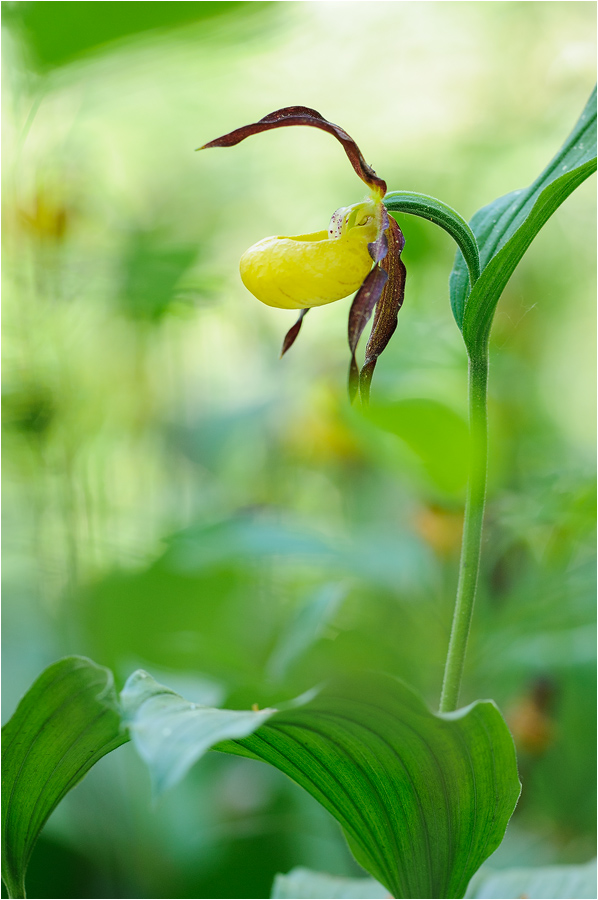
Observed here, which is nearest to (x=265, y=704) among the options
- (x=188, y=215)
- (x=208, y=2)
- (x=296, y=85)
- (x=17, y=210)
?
(x=208, y=2)

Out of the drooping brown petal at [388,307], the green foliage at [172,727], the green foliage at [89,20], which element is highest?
the green foliage at [89,20]

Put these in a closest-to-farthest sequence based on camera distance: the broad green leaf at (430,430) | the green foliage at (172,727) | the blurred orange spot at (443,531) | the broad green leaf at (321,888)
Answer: the green foliage at (172,727), the broad green leaf at (430,430), the broad green leaf at (321,888), the blurred orange spot at (443,531)

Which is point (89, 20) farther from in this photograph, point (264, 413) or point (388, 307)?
point (264, 413)

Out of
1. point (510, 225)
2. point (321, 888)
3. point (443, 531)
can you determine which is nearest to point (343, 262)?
point (510, 225)

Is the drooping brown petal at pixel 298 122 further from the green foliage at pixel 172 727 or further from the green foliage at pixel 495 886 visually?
the green foliage at pixel 495 886

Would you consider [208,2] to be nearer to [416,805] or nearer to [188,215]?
[416,805]

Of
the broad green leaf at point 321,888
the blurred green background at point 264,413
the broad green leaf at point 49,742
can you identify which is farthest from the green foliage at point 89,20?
the broad green leaf at point 321,888
